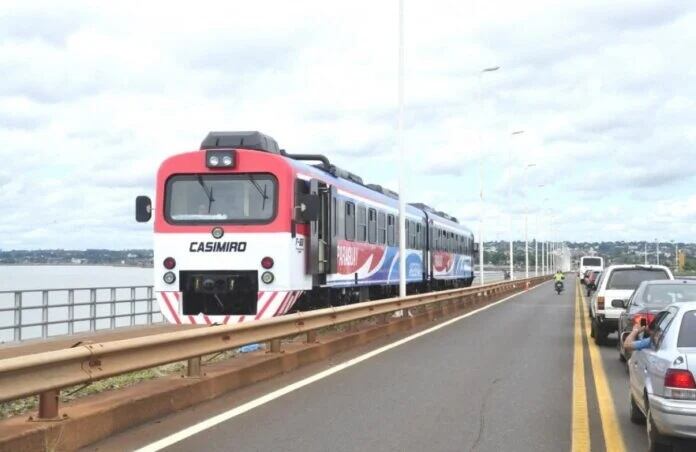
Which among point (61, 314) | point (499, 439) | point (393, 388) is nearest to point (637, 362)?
point (499, 439)

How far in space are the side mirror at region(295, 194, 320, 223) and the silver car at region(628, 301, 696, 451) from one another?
8456 millimetres

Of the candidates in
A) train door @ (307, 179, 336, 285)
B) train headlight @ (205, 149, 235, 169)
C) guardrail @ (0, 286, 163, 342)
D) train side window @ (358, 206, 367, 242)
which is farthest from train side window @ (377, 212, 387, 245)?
train headlight @ (205, 149, 235, 169)

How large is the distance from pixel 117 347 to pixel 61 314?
14878 mm

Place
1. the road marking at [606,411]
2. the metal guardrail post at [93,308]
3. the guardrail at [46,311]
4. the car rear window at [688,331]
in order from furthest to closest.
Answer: the metal guardrail post at [93,308], the guardrail at [46,311], the road marking at [606,411], the car rear window at [688,331]

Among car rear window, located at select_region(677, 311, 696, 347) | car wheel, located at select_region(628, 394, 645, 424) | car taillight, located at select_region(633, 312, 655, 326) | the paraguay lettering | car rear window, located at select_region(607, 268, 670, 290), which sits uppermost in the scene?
the paraguay lettering

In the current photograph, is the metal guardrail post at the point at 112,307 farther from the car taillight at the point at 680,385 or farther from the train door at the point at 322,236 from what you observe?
the car taillight at the point at 680,385

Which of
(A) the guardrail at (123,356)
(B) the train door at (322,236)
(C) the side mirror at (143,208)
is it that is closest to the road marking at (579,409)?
(A) the guardrail at (123,356)

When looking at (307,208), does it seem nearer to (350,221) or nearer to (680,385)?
(350,221)

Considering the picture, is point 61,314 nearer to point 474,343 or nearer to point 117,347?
point 474,343

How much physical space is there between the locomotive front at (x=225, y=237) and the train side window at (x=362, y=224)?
18.3 ft

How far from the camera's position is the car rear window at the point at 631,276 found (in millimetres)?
18656

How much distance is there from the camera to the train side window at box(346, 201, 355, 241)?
19.9 meters

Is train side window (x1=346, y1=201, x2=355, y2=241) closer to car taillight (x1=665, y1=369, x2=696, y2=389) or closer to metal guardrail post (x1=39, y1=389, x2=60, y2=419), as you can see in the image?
metal guardrail post (x1=39, y1=389, x2=60, y2=419)

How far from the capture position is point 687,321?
737 cm
